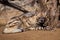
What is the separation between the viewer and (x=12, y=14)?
144 inches

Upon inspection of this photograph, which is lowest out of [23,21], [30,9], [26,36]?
[26,36]

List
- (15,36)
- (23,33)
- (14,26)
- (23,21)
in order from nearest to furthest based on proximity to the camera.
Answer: (15,36) < (23,33) < (14,26) < (23,21)

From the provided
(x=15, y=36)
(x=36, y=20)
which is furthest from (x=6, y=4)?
(x=15, y=36)

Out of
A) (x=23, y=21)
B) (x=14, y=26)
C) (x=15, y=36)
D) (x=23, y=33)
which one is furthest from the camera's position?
(x=23, y=21)

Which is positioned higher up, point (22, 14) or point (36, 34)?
point (22, 14)

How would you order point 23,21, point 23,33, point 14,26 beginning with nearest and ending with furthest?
point 23,33 < point 14,26 < point 23,21

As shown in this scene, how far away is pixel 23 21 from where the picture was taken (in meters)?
3.56

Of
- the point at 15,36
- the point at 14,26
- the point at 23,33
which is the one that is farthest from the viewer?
the point at 14,26

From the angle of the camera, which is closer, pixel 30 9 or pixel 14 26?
pixel 14 26

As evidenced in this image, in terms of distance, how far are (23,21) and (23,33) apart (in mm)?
494

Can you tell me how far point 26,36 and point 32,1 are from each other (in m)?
1.00

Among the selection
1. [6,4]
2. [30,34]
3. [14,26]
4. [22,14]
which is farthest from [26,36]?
[6,4]

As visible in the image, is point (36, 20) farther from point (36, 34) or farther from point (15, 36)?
point (15, 36)

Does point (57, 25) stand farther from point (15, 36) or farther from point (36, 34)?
point (15, 36)
